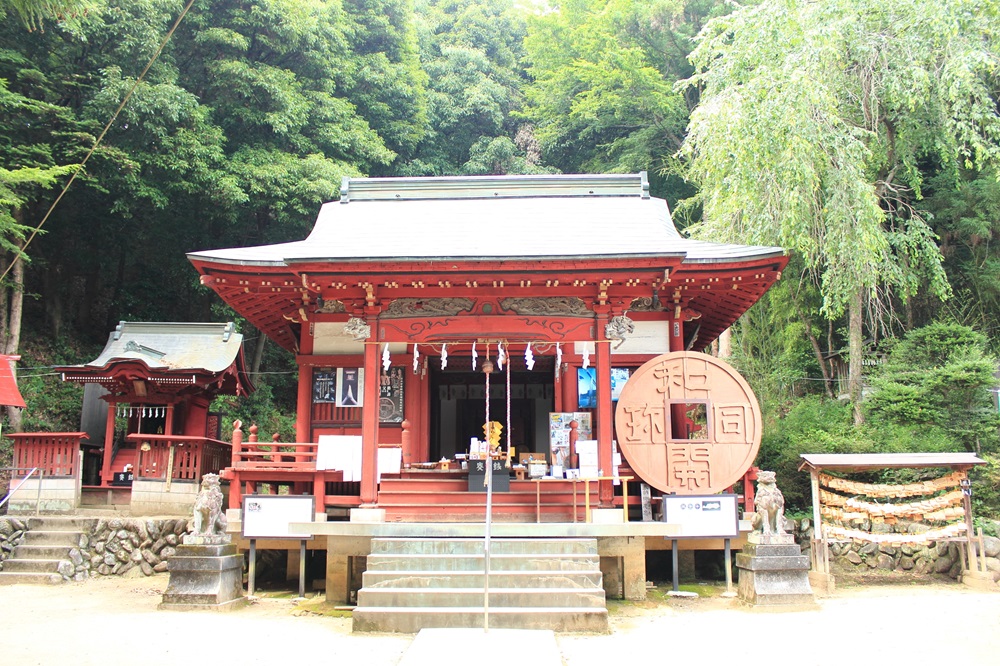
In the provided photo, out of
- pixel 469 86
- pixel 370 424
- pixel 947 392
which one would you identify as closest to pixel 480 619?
pixel 370 424

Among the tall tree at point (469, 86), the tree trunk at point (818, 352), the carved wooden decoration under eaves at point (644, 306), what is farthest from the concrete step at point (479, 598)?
the tall tree at point (469, 86)

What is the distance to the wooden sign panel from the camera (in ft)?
33.4

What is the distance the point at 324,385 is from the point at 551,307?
4.06 meters

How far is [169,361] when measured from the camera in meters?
15.8

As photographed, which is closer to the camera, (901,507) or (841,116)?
(901,507)

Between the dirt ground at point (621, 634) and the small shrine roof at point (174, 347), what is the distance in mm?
6237

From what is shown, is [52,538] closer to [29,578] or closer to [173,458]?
[29,578]

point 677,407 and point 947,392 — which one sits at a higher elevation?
point 947,392

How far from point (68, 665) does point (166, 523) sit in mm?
6763

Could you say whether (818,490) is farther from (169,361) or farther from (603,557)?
(169,361)

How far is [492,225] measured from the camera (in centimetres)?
1188

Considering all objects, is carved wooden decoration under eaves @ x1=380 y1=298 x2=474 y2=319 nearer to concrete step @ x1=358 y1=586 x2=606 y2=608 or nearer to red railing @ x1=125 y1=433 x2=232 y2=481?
concrete step @ x1=358 y1=586 x2=606 y2=608

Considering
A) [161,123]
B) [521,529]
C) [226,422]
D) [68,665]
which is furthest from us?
[226,422]

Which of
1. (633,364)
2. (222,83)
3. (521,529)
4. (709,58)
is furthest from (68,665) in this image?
(222,83)
